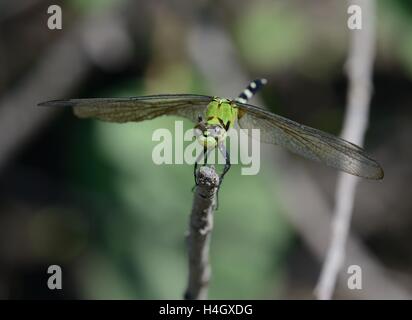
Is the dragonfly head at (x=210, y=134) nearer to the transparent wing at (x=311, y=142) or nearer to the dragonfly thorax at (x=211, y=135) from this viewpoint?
the dragonfly thorax at (x=211, y=135)

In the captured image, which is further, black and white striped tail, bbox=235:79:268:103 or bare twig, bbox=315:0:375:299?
black and white striped tail, bbox=235:79:268:103

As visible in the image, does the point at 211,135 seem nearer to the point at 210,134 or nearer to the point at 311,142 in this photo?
the point at 210,134

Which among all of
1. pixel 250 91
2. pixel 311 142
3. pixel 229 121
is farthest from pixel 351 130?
pixel 229 121

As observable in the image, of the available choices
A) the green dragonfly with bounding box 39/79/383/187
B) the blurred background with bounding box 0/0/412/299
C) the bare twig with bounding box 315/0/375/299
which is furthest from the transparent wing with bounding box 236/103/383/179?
the blurred background with bounding box 0/0/412/299

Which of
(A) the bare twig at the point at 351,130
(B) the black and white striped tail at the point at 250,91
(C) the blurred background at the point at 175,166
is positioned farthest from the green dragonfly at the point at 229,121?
(C) the blurred background at the point at 175,166

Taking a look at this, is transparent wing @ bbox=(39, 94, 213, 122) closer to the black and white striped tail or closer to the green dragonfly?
the green dragonfly
